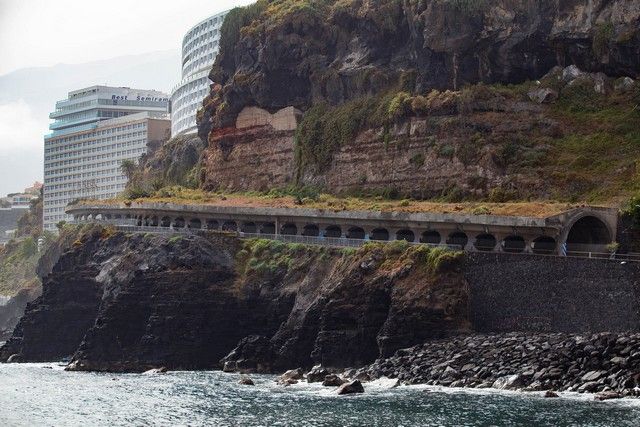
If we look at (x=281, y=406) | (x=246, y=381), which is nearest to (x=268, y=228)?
(x=246, y=381)

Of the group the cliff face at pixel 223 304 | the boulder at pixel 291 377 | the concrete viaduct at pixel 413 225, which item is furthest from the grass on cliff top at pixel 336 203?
the boulder at pixel 291 377

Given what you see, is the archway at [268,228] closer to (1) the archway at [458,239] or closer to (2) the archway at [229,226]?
(2) the archway at [229,226]

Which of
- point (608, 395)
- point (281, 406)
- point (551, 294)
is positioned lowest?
point (281, 406)

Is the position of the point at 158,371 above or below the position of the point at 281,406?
above

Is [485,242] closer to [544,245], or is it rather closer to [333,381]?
[544,245]

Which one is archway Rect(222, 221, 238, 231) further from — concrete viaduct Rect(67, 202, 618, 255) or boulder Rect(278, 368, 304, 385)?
boulder Rect(278, 368, 304, 385)

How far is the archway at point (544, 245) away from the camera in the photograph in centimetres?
10760

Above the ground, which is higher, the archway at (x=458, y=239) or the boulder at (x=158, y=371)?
the archway at (x=458, y=239)

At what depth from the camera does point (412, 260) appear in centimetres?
10531

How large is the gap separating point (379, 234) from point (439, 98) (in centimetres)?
1815

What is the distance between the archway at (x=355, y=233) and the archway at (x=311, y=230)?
15.8ft

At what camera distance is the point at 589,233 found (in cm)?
11025

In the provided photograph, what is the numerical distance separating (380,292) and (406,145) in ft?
106

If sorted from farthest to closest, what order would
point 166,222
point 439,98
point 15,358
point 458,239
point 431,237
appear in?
point 166,222
point 439,98
point 15,358
point 431,237
point 458,239
